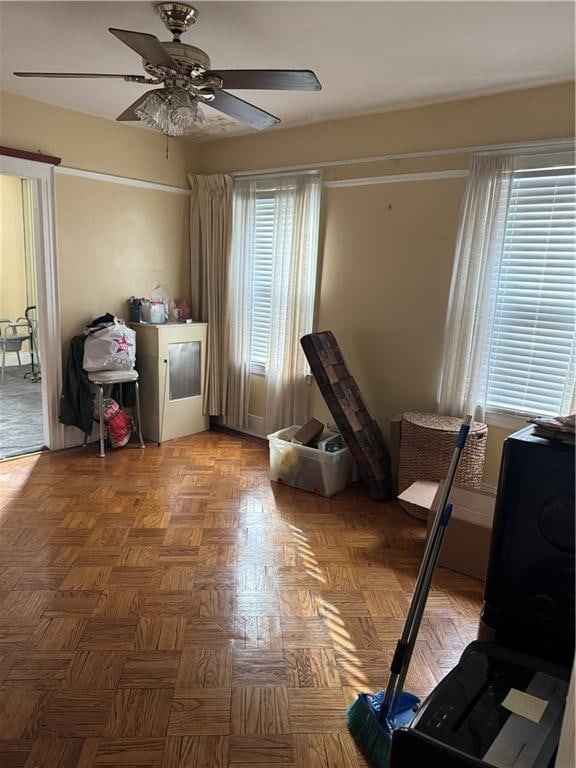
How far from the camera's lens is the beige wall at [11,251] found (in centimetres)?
669

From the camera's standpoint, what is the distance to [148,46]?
1903mm

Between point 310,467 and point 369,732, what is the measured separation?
79.2 inches

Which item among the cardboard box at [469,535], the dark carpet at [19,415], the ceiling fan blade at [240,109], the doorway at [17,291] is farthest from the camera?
the doorway at [17,291]

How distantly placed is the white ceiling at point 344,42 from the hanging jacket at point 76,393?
1.80m

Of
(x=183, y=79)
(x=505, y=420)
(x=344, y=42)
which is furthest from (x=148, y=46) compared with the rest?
(x=505, y=420)

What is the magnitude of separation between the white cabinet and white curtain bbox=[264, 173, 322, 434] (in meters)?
0.70

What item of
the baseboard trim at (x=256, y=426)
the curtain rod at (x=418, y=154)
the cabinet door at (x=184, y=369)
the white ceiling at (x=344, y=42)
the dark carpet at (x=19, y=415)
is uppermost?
the white ceiling at (x=344, y=42)

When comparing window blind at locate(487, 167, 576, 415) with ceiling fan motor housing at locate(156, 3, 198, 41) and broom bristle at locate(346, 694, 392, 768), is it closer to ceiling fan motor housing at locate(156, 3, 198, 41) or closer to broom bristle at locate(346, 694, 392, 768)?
ceiling fan motor housing at locate(156, 3, 198, 41)

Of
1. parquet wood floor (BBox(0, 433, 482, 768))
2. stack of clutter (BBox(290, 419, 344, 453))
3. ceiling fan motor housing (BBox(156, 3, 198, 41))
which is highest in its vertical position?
ceiling fan motor housing (BBox(156, 3, 198, 41))

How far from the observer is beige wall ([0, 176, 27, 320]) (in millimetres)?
6688

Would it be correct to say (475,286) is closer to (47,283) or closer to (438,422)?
(438,422)

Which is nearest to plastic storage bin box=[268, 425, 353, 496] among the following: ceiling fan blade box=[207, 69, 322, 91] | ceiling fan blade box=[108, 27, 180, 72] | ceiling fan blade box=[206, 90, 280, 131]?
ceiling fan blade box=[206, 90, 280, 131]

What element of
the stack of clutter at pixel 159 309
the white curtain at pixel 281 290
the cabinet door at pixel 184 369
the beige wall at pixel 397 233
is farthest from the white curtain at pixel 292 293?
the stack of clutter at pixel 159 309

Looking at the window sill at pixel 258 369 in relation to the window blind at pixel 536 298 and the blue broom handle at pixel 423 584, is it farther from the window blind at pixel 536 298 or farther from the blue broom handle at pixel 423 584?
the blue broom handle at pixel 423 584
